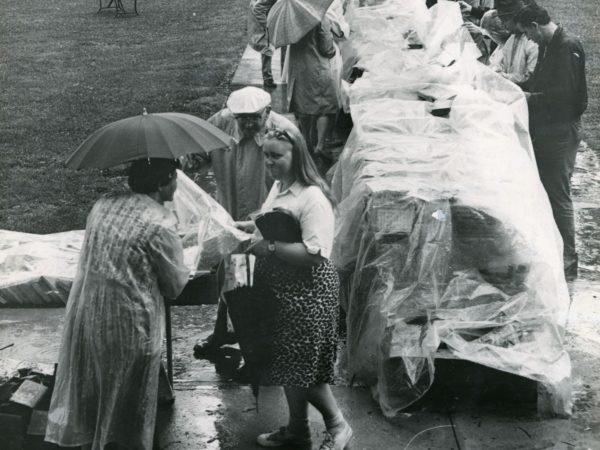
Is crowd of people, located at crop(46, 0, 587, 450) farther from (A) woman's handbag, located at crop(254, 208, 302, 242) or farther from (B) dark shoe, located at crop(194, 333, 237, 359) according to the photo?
(B) dark shoe, located at crop(194, 333, 237, 359)

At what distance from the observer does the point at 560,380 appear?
4.86 m

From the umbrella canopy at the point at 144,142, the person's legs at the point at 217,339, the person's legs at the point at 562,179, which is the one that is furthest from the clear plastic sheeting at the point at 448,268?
the umbrella canopy at the point at 144,142

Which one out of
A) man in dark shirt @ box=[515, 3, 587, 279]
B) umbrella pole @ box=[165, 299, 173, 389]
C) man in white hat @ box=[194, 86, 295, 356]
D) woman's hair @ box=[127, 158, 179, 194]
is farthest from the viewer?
man in dark shirt @ box=[515, 3, 587, 279]

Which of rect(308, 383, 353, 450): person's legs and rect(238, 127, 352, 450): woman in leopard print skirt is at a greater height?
rect(238, 127, 352, 450): woman in leopard print skirt

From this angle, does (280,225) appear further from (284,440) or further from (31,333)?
(31,333)

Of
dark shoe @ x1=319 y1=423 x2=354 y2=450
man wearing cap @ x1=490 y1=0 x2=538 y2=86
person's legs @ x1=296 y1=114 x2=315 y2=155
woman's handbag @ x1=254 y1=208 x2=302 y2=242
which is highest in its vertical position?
man wearing cap @ x1=490 y1=0 x2=538 y2=86

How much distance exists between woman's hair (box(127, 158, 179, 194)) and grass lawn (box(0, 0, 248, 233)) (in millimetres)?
4178

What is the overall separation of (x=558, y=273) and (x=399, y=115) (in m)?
1.94

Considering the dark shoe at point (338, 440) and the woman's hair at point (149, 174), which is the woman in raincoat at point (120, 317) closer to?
the woman's hair at point (149, 174)

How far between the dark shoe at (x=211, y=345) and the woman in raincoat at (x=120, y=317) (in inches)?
57.8

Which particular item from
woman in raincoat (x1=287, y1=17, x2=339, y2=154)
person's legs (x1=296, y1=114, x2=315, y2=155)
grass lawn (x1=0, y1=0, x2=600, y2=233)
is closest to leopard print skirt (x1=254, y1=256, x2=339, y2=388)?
grass lawn (x1=0, y1=0, x2=600, y2=233)

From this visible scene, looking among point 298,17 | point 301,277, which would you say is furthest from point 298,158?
point 298,17

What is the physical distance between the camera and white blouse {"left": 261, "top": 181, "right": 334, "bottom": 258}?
166 inches

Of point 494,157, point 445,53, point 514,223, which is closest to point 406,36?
point 445,53
